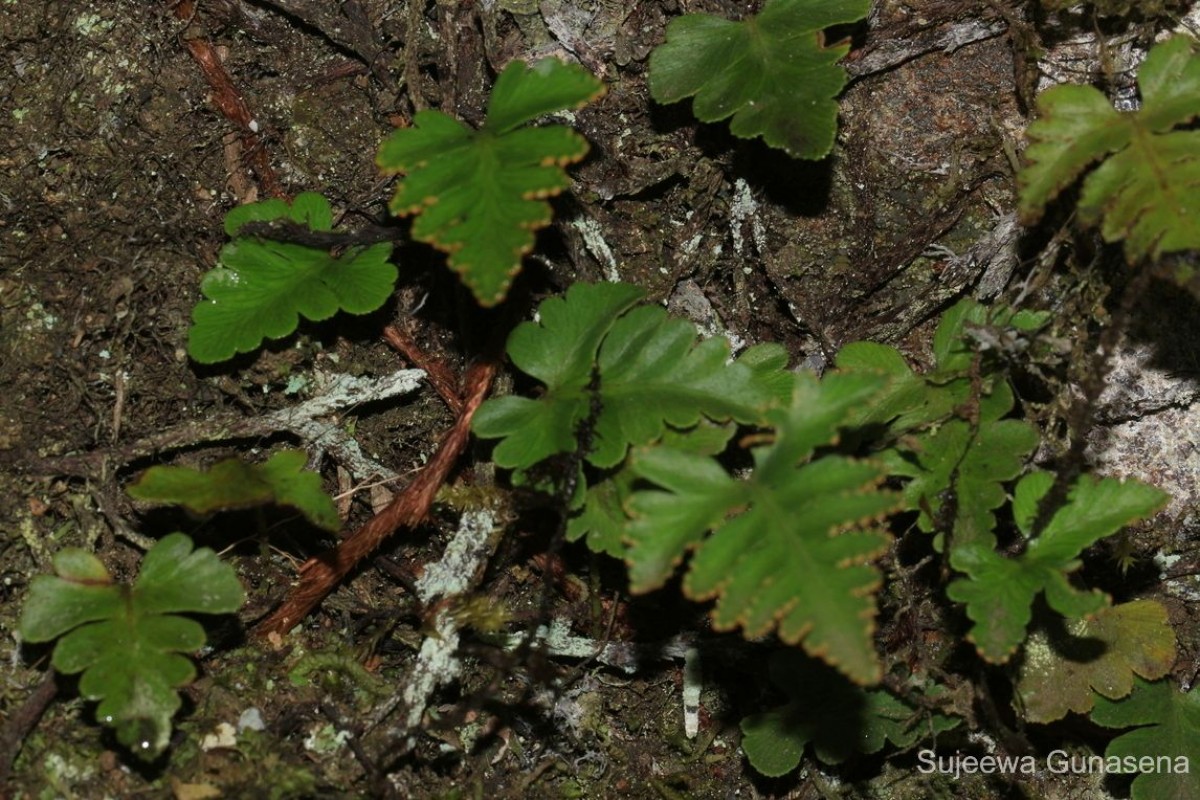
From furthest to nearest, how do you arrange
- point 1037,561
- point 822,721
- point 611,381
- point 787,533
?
1. point 822,721
2. point 611,381
3. point 1037,561
4. point 787,533

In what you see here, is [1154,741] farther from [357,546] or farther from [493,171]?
[493,171]

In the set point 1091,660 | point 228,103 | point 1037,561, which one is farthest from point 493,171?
point 1091,660

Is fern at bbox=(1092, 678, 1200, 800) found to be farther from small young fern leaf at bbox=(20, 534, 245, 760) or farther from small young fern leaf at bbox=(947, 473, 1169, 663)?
small young fern leaf at bbox=(20, 534, 245, 760)

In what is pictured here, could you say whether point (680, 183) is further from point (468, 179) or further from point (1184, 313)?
point (1184, 313)

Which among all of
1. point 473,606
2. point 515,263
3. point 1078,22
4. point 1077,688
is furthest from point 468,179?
point 1077,688

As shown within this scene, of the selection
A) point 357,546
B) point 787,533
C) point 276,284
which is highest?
point 276,284

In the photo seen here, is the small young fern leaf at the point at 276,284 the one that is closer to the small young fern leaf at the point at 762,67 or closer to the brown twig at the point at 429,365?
the brown twig at the point at 429,365
